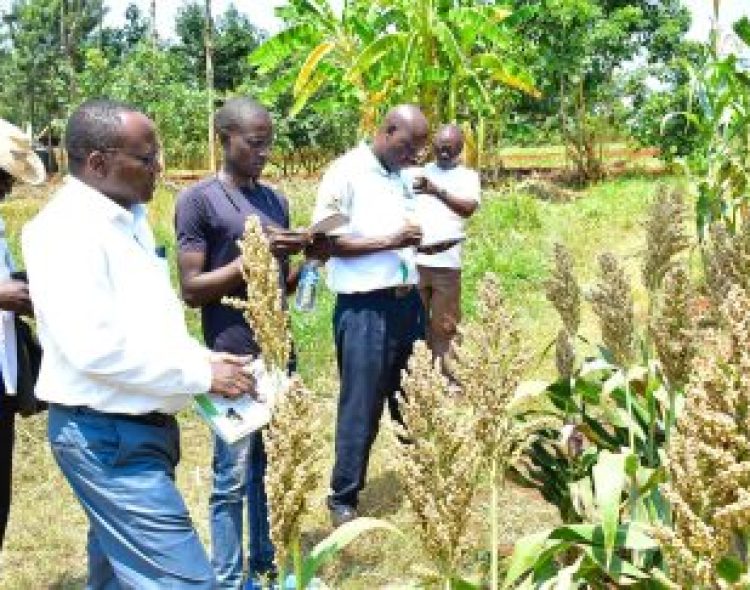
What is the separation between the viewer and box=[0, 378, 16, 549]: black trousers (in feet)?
10.1

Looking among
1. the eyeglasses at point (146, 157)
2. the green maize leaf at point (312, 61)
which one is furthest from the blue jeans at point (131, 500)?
the green maize leaf at point (312, 61)

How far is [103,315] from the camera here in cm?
211

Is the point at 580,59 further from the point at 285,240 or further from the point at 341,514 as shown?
the point at 285,240

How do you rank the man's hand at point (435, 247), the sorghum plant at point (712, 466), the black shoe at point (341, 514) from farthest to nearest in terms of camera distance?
the man's hand at point (435, 247) → the black shoe at point (341, 514) → the sorghum plant at point (712, 466)

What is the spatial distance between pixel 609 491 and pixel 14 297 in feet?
5.48

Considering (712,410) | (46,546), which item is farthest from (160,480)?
(46,546)

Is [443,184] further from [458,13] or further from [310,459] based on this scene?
[458,13]

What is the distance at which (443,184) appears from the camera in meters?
5.58

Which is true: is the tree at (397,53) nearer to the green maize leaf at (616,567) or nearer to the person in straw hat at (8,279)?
the person in straw hat at (8,279)

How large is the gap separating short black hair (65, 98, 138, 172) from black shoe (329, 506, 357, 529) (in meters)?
2.00

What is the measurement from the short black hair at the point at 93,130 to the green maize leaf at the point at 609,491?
1222 millimetres

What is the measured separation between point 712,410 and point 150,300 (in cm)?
144

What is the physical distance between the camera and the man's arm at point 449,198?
487 cm

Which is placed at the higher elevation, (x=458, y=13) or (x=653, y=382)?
(x=458, y=13)
